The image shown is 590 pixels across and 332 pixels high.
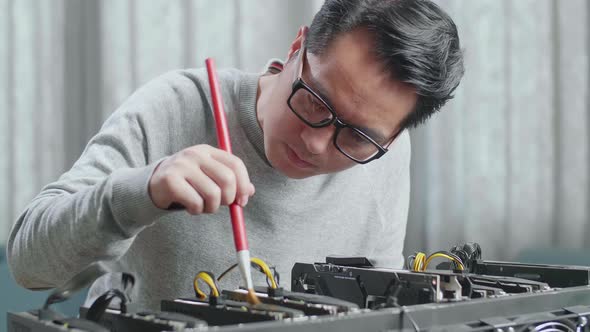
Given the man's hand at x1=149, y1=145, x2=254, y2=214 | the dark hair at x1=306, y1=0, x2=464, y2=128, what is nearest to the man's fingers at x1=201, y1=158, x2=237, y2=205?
the man's hand at x1=149, y1=145, x2=254, y2=214

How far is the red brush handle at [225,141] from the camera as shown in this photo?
25.7 inches

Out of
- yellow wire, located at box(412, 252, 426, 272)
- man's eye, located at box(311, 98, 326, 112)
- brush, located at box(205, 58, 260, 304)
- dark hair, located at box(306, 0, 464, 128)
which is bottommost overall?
yellow wire, located at box(412, 252, 426, 272)

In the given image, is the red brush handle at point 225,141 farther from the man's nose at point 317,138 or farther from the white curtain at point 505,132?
the white curtain at point 505,132

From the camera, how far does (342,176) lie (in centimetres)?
126

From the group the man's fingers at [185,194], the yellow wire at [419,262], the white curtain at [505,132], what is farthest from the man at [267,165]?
the white curtain at [505,132]

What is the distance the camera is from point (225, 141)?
725mm

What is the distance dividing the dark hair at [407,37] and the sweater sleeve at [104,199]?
295mm

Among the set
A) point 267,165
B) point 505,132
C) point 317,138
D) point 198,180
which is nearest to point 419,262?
point 317,138

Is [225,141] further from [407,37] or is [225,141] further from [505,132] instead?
[505,132]

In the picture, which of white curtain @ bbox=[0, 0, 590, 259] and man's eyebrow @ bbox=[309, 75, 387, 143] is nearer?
man's eyebrow @ bbox=[309, 75, 387, 143]

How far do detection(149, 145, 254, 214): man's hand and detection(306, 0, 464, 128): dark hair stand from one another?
0.30 m

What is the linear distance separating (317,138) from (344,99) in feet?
0.21

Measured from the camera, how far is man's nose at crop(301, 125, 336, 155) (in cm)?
86

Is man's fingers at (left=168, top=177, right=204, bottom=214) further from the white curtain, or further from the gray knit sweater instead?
the white curtain
